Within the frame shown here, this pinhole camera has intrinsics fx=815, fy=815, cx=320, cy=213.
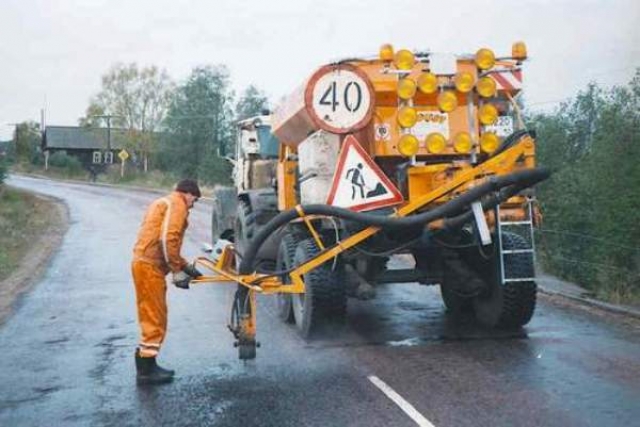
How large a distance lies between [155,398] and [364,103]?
3.28m

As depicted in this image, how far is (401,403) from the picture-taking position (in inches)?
235

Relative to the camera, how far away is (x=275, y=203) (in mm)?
11633

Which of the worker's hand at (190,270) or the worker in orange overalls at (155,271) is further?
the worker's hand at (190,270)

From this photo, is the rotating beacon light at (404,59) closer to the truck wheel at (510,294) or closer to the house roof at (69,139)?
the truck wheel at (510,294)

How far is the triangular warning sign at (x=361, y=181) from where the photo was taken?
24.7 ft

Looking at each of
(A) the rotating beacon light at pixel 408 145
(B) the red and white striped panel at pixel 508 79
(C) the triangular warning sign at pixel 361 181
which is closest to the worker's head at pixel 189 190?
(C) the triangular warning sign at pixel 361 181

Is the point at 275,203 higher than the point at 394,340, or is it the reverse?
the point at 275,203

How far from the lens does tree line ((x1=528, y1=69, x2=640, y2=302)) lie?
1170 centimetres

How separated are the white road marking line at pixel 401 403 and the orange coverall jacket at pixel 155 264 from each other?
6.06 ft

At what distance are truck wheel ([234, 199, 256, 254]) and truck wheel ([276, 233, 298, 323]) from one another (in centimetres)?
205

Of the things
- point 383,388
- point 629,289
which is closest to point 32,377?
point 383,388

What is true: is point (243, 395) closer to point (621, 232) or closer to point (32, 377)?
point (32, 377)

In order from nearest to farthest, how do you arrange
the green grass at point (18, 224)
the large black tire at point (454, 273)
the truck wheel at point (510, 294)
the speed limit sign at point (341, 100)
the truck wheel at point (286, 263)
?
1. the speed limit sign at point (341, 100)
2. the truck wheel at point (510, 294)
3. the large black tire at point (454, 273)
4. the truck wheel at point (286, 263)
5. the green grass at point (18, 224)

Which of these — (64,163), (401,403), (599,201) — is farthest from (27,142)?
(401,403)
